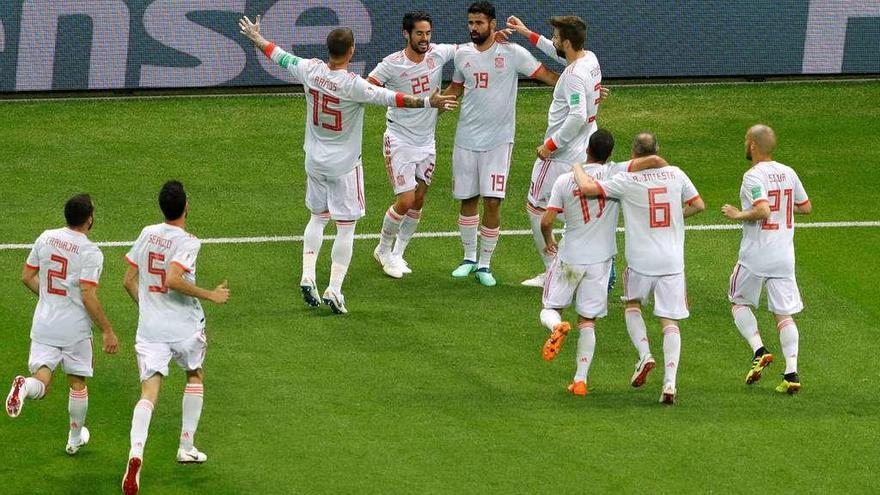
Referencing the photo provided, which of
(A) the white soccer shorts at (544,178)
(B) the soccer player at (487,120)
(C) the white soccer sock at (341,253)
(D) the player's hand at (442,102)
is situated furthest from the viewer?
(B) the soccer player at (487,120)

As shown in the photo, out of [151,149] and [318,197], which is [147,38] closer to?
[151,149]

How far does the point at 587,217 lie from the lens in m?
13.0

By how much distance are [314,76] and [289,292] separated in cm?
234

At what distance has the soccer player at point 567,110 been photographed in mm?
15109

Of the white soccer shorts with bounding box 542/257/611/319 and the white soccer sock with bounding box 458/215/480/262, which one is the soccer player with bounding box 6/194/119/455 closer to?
the white soccer shorts with bounding box 542/257/611/319

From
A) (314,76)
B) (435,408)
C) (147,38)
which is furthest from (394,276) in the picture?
(147,38)

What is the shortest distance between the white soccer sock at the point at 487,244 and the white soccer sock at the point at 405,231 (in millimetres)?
778

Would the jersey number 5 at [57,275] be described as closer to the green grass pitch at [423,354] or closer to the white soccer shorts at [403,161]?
the green grass pitch at [423,354]

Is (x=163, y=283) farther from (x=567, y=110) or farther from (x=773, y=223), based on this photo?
(x=567, y=110)

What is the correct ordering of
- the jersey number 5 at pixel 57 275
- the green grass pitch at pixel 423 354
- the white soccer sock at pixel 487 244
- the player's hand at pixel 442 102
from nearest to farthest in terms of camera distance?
the jersey number 5 at pixel 57 275
the green grass pitch at pixel 423 354
the player's hand at pixel 442 102
the white soccer sock at pixel 487 244

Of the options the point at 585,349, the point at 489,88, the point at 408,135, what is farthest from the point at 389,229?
the point at 585,349

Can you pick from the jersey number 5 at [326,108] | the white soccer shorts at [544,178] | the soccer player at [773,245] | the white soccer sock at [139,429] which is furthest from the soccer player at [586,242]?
the white soccer sock at [139,429]

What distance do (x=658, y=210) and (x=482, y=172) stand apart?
3.98 m

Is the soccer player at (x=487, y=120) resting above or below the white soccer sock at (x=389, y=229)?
above
